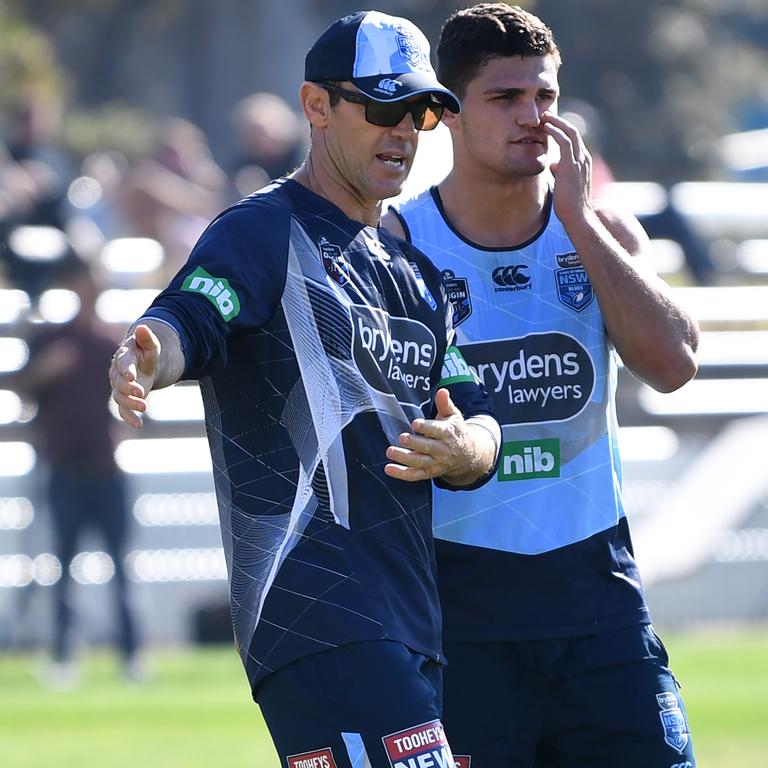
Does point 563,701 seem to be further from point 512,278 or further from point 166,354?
point 166,354

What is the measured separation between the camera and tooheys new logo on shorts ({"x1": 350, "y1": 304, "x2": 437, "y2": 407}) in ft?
13.4

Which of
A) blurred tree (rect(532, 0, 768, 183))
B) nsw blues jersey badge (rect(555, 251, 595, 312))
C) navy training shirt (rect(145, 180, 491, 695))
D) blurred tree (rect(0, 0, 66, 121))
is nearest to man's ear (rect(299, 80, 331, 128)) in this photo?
navy training shirt (rect(145, 180, 491, 695))

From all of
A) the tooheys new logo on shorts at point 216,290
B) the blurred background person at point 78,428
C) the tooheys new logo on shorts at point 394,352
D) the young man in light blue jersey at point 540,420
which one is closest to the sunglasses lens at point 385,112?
the tooheys new logo on shorts at point 394,352

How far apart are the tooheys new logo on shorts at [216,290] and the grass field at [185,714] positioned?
5646 millimetres

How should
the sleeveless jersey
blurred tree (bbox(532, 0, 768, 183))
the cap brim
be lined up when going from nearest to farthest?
A: 1. the cap brim
2. the sleeveless jersey
3. blurred tree (bbox(532, 0, 768, 183))

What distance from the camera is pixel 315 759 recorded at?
3.92m

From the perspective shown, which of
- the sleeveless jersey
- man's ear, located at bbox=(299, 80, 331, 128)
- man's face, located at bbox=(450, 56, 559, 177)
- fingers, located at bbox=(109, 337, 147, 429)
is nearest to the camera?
fingers, located at bbox=(109, 337, 147, 429)

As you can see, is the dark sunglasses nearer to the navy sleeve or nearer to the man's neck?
the navy sleeve

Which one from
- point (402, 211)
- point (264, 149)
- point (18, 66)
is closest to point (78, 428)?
point (264, 149)

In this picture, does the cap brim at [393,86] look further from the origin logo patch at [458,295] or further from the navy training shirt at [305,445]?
the origin logo patch at [458,295]

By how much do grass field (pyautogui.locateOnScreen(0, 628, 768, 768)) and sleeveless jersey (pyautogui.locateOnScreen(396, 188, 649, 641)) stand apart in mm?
4443

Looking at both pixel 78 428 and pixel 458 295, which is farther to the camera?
pixel 78 428

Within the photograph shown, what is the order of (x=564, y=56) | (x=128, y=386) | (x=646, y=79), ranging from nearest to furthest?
(x=128, y=386), (x=564, y=56), (x=646, y=79)

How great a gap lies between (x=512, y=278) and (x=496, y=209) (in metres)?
0.21
